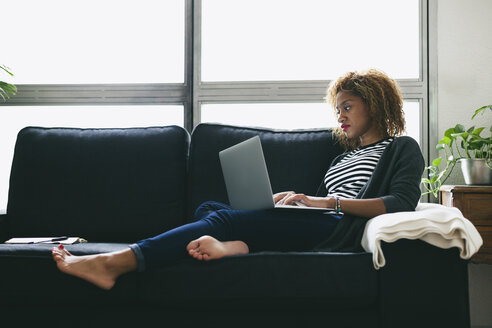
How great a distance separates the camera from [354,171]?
1749mm

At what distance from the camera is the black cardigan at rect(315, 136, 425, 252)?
58.9 inches

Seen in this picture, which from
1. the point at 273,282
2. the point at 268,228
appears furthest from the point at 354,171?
the point at 273,282

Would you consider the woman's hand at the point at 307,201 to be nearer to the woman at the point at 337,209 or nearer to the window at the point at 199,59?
the woman at the point at 337,209

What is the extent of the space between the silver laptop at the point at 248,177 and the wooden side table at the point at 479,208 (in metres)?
0.87

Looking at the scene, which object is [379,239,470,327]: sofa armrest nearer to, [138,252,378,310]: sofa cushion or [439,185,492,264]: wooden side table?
[138,252,378,310]: sofa cushion

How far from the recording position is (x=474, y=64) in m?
2.39

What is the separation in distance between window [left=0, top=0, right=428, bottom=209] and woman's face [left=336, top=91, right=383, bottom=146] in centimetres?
64

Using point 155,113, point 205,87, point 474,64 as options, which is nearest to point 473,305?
point 474,64

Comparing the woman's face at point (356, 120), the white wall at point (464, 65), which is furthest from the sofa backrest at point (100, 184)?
the white wall at point (464, 65)

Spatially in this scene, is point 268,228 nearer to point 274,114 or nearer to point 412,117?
point 274,114

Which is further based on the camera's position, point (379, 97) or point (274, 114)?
point (274, 114)

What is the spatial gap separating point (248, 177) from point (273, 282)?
0.35m

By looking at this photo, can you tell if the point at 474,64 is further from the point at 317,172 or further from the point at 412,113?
the point at 317,172

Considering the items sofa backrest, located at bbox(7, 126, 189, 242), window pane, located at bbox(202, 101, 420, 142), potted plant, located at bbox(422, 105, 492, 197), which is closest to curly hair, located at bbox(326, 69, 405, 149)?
potted plant, located at bbox(422, 105, 492, 197)
